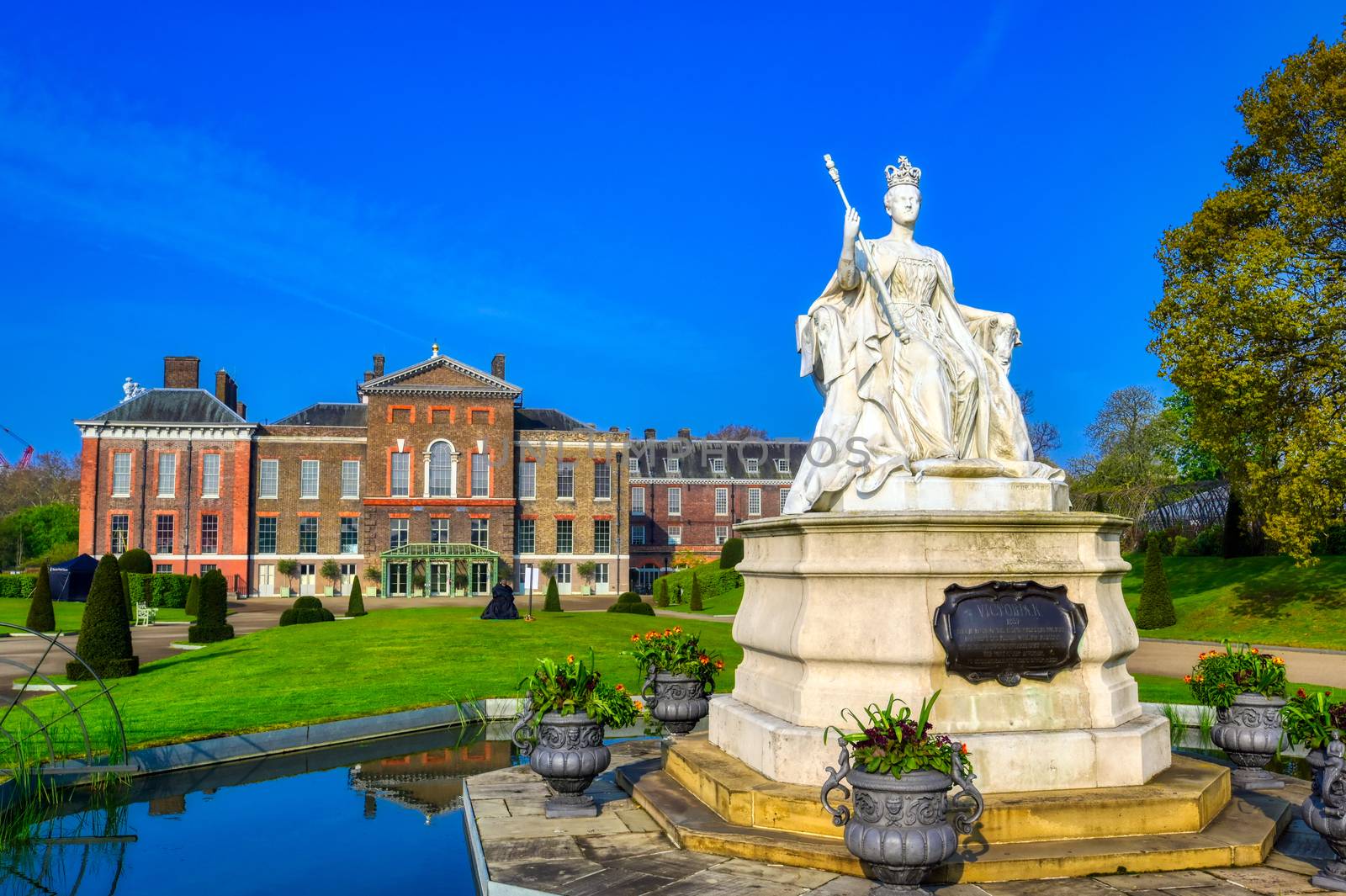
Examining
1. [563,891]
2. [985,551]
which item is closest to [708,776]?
[563,891]

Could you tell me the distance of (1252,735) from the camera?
8711 mm

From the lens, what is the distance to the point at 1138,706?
7586mm

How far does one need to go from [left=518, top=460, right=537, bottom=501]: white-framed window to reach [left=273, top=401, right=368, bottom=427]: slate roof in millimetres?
10108

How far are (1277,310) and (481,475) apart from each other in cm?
4491

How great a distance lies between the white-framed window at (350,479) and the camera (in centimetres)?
5984

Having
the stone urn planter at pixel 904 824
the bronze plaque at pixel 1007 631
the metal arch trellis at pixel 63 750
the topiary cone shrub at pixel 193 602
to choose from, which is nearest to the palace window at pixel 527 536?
the topiary cone shrub at pixel 193 602

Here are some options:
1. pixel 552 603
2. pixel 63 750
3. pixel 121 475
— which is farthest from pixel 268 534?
pixel 63 750

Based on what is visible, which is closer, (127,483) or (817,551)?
(817,551)

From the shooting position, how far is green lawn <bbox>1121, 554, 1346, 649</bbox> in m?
26.0

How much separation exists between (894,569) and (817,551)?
641 mm

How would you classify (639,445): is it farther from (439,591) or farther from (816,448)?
(816,448)

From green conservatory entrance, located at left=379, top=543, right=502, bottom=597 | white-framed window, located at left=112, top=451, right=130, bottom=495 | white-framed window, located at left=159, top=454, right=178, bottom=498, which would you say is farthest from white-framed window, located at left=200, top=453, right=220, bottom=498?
green conservatory entrance, located at left=379, top=543, right=502, bottom=597

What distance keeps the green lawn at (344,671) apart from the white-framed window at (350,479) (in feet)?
101

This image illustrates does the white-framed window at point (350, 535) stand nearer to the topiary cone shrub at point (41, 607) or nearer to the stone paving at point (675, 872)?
the topiary cone shrub at point (41, 607)
